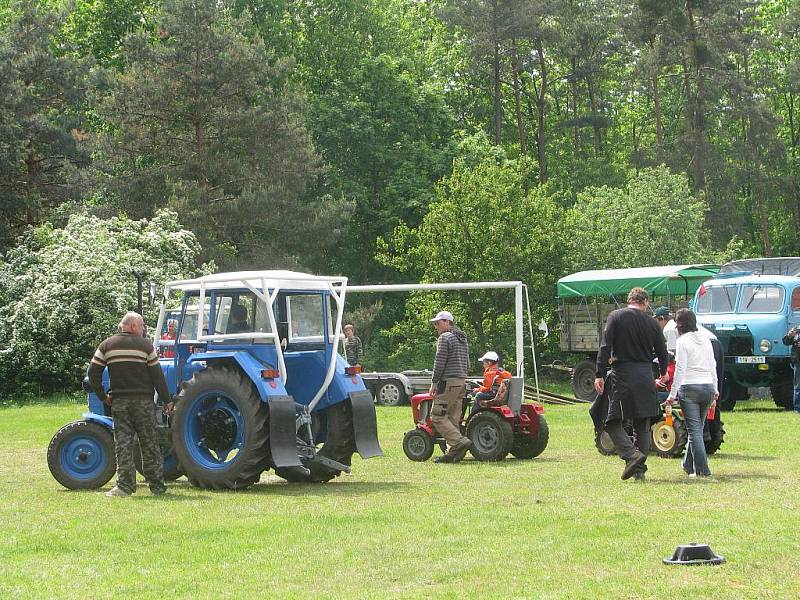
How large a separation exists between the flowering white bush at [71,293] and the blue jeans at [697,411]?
23.8 metres

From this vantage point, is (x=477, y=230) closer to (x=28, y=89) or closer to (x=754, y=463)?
(x=28, y=89)

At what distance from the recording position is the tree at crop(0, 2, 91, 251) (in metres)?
39.5

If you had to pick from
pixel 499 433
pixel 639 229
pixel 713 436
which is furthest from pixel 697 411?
pixel 639 229

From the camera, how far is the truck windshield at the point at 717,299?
27109 mm

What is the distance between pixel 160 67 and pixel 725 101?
26.7 metres

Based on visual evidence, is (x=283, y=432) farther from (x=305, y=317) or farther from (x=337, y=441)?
(x=305, y=317)

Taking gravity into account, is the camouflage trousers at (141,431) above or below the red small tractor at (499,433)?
above

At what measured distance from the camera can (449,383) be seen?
1627cm

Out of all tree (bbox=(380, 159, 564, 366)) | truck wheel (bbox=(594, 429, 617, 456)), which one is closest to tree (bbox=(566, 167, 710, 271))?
tree (bbox=(380, 159, 564, 366))

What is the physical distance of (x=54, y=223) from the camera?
1585 inches

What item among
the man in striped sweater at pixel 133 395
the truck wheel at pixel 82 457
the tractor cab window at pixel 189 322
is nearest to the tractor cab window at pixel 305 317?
the tractor cab window at pixel 189 322

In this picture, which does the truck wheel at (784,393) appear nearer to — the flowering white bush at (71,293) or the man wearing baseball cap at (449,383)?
the man wearing baseball cap at (449,383)

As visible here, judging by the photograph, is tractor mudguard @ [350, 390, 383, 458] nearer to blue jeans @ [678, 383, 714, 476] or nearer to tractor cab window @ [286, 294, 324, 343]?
tractor cab window @ [286, 294, 324, 343]

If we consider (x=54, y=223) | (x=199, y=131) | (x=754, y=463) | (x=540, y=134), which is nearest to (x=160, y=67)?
(x=199, y=131)
